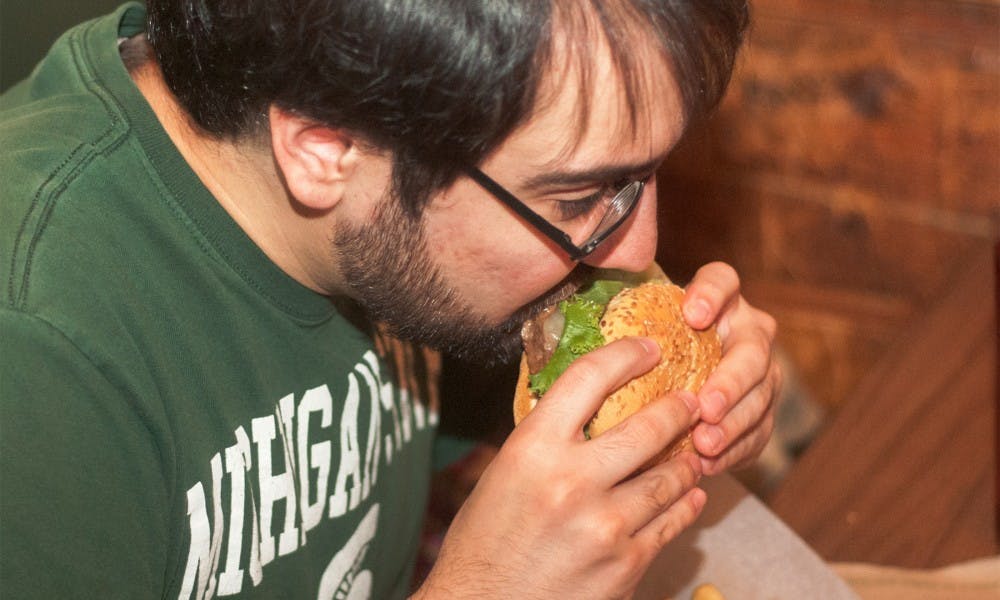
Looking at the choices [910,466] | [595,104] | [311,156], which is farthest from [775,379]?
[311,156]

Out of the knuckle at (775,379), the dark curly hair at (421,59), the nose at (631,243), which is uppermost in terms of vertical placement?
the dark curly hair at (421,59)

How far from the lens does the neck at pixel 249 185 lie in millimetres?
1351

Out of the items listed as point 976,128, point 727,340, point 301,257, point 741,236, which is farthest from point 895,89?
point 301,257

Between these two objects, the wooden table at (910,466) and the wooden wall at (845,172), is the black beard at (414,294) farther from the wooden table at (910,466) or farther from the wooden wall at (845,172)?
the wooden wall at (845,172)

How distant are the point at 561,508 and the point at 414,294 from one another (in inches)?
13.4

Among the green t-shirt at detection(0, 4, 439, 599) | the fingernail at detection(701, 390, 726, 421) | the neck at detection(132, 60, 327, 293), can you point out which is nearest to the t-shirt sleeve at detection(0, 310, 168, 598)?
the green t-shirt at detection(0, 4, 439, 599)

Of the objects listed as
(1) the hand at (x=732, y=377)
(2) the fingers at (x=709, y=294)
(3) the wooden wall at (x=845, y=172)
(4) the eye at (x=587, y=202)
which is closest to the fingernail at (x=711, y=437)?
(1) the hand at (x=732, y=377)

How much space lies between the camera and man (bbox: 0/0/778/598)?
113cm

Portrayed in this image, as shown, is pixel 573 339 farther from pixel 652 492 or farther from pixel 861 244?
pixel 861 244

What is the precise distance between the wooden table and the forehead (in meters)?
0.71

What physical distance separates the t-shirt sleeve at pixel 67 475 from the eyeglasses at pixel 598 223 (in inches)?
18.3

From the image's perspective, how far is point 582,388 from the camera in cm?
127

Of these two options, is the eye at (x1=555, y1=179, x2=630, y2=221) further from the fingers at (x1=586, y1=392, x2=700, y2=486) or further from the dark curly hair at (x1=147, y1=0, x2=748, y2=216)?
the fingers at (x1=586, y1=392, x2=700, y2=486)

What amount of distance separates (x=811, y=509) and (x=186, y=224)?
992 mm
